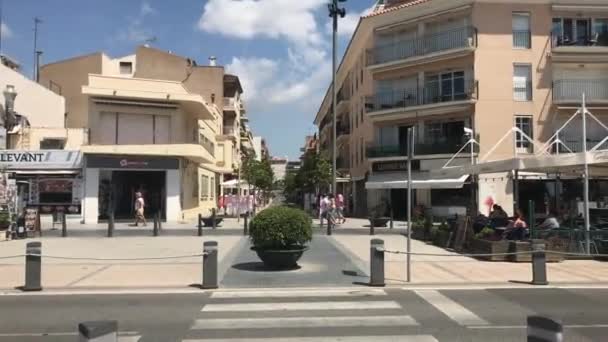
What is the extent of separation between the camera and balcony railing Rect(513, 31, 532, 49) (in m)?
37.0

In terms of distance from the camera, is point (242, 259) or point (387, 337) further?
point (242, 259)

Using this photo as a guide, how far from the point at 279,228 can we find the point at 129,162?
2157cm

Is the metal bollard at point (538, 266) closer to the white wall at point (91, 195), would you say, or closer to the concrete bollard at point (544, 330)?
the concrete bollard at point (544, 330)

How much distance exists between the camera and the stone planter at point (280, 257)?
43.3 ft

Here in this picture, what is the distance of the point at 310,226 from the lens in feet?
43.9

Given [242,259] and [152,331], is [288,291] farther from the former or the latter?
[242,259]

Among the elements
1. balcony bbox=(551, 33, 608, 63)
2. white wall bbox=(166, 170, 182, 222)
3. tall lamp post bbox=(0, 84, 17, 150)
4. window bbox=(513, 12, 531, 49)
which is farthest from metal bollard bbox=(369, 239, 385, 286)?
balcony bbox=(551, 33, 608, 63)

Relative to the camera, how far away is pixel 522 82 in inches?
1464

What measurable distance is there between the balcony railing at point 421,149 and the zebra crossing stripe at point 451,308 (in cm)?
2769

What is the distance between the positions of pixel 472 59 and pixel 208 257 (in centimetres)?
2984

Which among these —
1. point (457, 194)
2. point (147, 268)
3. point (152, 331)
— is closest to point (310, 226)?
point (147, 268)

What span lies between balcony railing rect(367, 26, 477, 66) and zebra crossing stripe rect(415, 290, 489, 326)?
2890 cm

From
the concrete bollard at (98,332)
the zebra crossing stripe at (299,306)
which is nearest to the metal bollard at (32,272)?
the zebra crossing stripe at (299,306)

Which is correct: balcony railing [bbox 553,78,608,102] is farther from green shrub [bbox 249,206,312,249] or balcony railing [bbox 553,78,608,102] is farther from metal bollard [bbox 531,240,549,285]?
green shrub [bbox 249,206,312,249]
